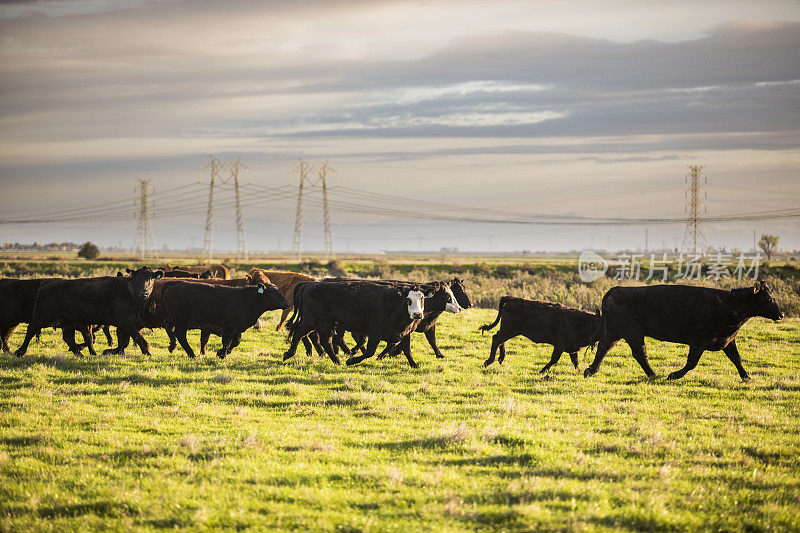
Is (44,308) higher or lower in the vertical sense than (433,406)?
higher

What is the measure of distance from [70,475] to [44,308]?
9868 mm

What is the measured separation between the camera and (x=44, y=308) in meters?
16.3

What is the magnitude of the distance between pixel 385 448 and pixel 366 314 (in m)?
7.94

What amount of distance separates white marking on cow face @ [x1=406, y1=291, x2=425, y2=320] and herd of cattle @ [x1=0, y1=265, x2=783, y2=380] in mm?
29

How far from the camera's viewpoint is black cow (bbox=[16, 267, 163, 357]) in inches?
644

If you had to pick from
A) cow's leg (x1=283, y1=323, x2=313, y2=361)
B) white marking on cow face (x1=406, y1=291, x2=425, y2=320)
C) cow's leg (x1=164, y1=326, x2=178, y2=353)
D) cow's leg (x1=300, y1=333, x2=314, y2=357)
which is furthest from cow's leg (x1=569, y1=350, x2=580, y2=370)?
cow's leg (x1=164, y1=326, x2=178, y2=353)

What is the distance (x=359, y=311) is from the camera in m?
17.0

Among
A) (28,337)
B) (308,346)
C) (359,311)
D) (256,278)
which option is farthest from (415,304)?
(28,337)

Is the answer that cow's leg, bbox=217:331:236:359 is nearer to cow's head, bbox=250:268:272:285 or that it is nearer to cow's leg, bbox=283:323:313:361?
cow's leg, bbox=283:323:313:361

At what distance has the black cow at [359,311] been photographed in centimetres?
1670

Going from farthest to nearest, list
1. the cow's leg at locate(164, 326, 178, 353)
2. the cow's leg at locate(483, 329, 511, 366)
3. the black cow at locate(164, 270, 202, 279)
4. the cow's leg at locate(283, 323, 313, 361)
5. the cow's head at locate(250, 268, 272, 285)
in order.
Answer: the black cow at locate(164, 270, 202, 279) → the cow's head at locate(250, 268, 272, 285) → the cow's leg at locate(164, 326, 178, 353) → the cow's leg at locate(283, 323, 313, 361) → the cow's leg at locate(483, 329, 511, 366)

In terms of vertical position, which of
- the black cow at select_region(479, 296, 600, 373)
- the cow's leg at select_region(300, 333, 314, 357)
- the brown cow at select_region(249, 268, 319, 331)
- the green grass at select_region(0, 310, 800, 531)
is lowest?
the green grass at select_region(0, 310, 800, 531)

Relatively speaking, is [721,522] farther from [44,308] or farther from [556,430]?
[44,308]

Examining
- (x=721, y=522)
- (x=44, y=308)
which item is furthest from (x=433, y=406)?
(x=44, y=308)
